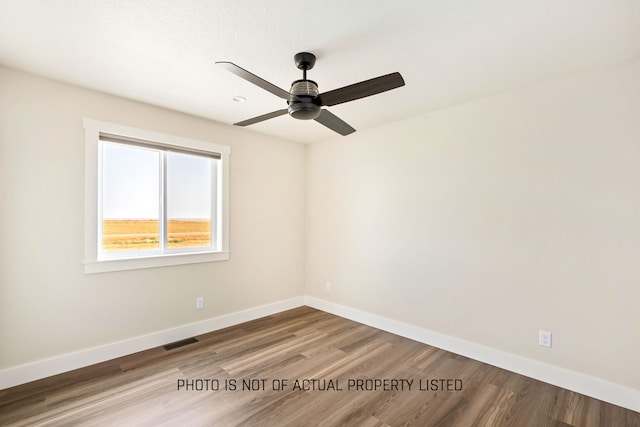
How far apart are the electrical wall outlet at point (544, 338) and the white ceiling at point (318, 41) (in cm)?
209

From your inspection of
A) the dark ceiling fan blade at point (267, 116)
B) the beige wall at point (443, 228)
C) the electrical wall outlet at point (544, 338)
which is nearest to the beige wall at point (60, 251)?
the beige wall at point (443, 228)

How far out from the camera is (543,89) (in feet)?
8.14

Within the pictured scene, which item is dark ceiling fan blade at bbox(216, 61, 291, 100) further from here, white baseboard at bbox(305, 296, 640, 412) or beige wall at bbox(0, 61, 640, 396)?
white baseboard at bbox(305, 296, 640, 412)

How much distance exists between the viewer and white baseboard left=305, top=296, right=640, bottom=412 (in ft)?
7.02

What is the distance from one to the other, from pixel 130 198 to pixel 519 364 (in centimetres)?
391

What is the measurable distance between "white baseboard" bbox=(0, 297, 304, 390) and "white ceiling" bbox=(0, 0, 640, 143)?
2336 millimetres

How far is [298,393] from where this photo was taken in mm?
2238

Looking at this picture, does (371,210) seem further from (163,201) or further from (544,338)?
(163,201)

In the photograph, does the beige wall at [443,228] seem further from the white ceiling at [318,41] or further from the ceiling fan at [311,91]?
the ceiling fan at [311,91]

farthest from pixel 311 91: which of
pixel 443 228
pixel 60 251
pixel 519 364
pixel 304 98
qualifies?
pixel 519 364

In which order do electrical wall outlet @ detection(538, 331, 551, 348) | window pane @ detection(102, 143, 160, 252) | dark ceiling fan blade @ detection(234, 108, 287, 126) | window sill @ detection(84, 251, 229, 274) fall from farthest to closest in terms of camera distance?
1. window pane @ detection(102, 143, 160, 252)
2. window sill @ detection(84, 251, 229, 274)
3. electrical wall outlet @ detection(538, 331, 551, 348)
4. dark ceiling fan blade @ detection(234, 108, 287, 126)

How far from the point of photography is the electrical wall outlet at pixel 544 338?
2.44 meters

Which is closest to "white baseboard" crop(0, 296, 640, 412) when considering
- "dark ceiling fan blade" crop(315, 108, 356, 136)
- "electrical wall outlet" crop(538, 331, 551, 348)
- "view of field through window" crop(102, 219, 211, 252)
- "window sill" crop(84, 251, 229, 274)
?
"electrical wall outlet" crop(538, 331, 551, 348)

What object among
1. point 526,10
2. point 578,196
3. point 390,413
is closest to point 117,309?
point 390,413
